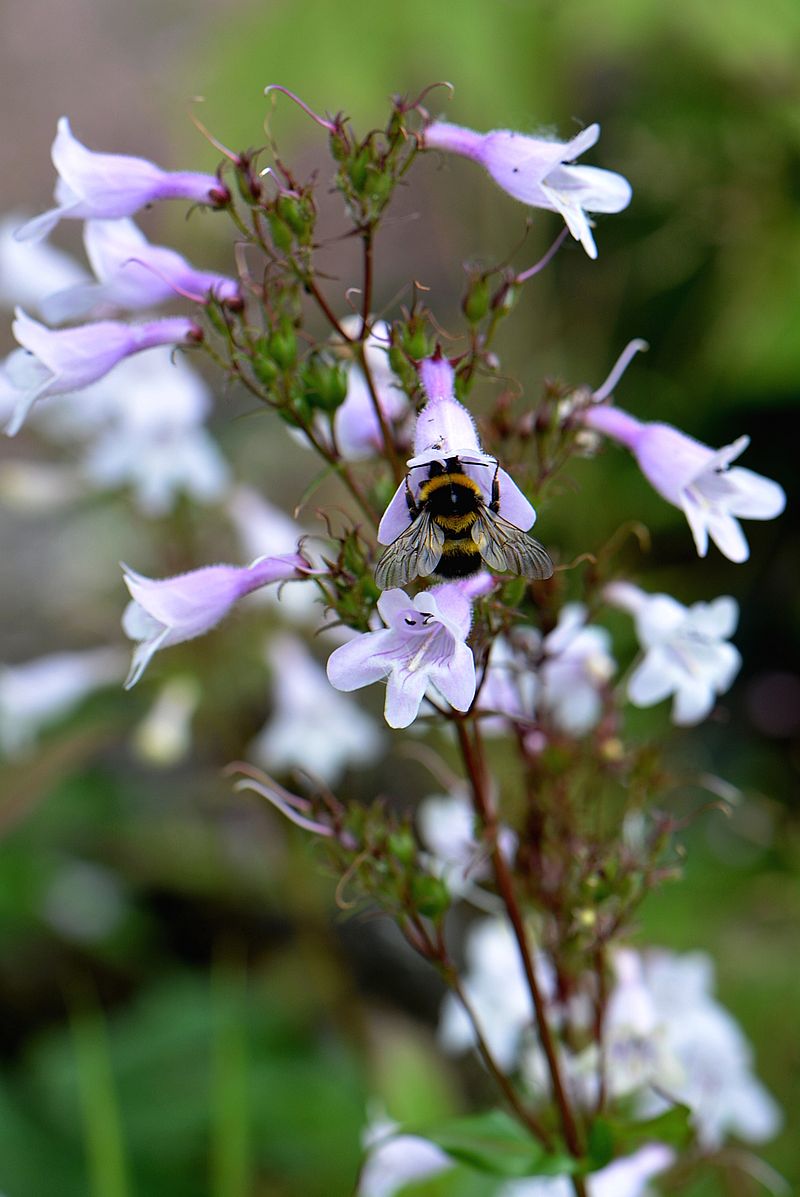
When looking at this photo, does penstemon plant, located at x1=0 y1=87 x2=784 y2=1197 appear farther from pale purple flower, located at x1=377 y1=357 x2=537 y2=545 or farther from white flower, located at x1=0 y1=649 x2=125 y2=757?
white flower, located at x1=0 y1=649 x2=125 y2=757

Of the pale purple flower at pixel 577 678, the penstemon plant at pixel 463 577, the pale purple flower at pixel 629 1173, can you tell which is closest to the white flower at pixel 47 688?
the penstemon plant at pixel 463 577

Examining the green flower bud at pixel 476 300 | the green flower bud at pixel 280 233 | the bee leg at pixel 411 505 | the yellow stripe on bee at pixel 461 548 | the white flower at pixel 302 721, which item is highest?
the green flower bud at pixel 280 233

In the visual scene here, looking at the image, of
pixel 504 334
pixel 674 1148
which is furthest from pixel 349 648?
pixel 504 334

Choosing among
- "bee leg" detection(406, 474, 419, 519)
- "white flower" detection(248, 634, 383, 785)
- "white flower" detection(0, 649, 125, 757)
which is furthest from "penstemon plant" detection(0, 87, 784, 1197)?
"white flower" detection(0, 649, 125, 757)

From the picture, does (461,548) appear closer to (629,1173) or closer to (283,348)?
(283,348)

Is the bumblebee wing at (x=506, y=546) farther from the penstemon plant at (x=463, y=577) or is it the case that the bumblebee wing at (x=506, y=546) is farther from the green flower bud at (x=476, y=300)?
the green flower bud at (x=476, y=300)

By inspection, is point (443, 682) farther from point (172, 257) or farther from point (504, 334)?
point (504, 334)
